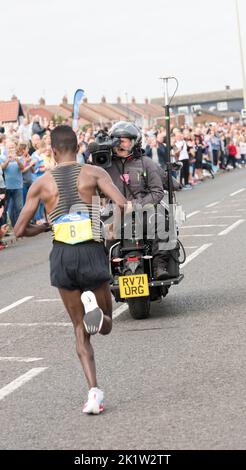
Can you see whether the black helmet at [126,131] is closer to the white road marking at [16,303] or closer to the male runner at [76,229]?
the white road marking at [16,303]

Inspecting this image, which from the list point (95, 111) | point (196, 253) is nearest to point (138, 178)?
point (196, 253)

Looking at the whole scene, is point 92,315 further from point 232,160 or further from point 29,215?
point 232,160

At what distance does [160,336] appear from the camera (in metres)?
9.62

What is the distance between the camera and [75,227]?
704cm

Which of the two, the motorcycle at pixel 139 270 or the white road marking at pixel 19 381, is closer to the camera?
the white road marking at pixel 19 381

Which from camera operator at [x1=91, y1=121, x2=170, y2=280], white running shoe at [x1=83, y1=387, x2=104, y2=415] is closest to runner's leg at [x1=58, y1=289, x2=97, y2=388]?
white running shoe at [x1=83, y1=387, x2=104, y2=415]

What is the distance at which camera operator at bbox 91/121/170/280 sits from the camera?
10.8m

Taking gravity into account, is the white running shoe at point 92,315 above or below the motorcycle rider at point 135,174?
below

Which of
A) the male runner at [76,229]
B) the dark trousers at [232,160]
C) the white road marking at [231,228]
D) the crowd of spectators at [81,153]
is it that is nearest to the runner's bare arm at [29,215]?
the male runner at [76,229]

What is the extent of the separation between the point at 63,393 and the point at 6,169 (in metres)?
14.7

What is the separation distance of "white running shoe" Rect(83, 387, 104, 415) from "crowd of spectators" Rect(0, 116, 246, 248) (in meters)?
5.42

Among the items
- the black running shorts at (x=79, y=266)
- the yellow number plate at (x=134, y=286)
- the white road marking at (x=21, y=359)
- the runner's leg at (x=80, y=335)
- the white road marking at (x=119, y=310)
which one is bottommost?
the white road marking at (x=119, y=310)

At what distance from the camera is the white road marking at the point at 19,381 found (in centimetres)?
793
